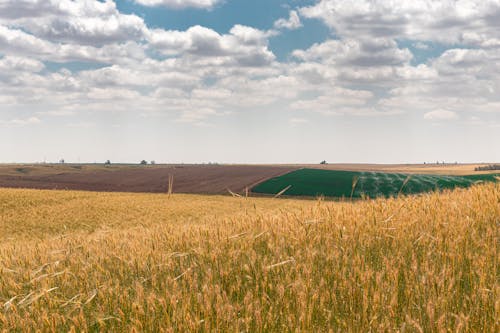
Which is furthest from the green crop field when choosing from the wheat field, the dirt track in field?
the wheat field

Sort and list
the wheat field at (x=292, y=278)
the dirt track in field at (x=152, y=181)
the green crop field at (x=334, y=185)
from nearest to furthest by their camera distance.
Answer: the wheat field at (x=292, y=278)
the green crop field at (x=334, y=185)
the dirt track in field at (x=152, y=181)

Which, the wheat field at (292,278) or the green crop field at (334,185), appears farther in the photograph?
the green crop field at (334,185)

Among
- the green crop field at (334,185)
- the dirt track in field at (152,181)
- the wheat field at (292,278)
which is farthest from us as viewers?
the dirt track in field at (152,181)

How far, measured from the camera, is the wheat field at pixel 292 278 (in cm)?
321

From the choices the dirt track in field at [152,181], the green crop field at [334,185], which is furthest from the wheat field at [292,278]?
the dirt track in field at [152,181]

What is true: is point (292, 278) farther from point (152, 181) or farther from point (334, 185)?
point (152, 181)

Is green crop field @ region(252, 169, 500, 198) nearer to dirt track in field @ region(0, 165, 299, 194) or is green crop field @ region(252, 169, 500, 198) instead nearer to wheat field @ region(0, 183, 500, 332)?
dirt track in field @ region(0, 165, 299, 194)

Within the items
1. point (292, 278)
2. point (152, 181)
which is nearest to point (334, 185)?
point (152, 181)

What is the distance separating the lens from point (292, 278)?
4.01 m

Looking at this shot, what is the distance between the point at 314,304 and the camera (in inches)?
136

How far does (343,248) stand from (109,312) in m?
2.37

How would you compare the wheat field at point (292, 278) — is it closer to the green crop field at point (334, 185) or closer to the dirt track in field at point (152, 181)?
the green crop field at point (334, 185)

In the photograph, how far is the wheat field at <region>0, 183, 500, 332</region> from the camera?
321cm

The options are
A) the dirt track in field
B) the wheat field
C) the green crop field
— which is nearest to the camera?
the wheat field
